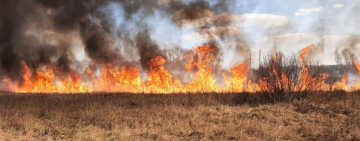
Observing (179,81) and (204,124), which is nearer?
(204,124)

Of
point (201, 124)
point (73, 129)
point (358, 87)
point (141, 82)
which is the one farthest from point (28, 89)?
point (358, 87)

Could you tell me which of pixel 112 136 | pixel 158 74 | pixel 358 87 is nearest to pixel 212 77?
pixel 158 74

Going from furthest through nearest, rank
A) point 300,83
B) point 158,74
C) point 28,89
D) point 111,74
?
point 28,89 → point 111,74 → point 158,74 → point 300,83

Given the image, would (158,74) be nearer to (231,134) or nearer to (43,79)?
(43,79)

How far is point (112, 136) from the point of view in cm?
959

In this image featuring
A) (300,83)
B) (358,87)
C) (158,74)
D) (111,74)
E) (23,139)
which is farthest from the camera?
(111,74)

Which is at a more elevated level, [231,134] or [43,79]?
[43,79]

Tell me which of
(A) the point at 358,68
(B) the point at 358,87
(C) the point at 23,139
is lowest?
(C) the point at 23,139

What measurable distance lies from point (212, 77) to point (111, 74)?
12.4 metres

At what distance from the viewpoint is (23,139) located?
9305mm

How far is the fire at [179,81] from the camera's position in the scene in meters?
15.6

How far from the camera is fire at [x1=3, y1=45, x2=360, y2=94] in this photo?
15578 mm

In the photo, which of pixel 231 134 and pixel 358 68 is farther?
pixel 358 68

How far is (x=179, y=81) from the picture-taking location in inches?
1212
